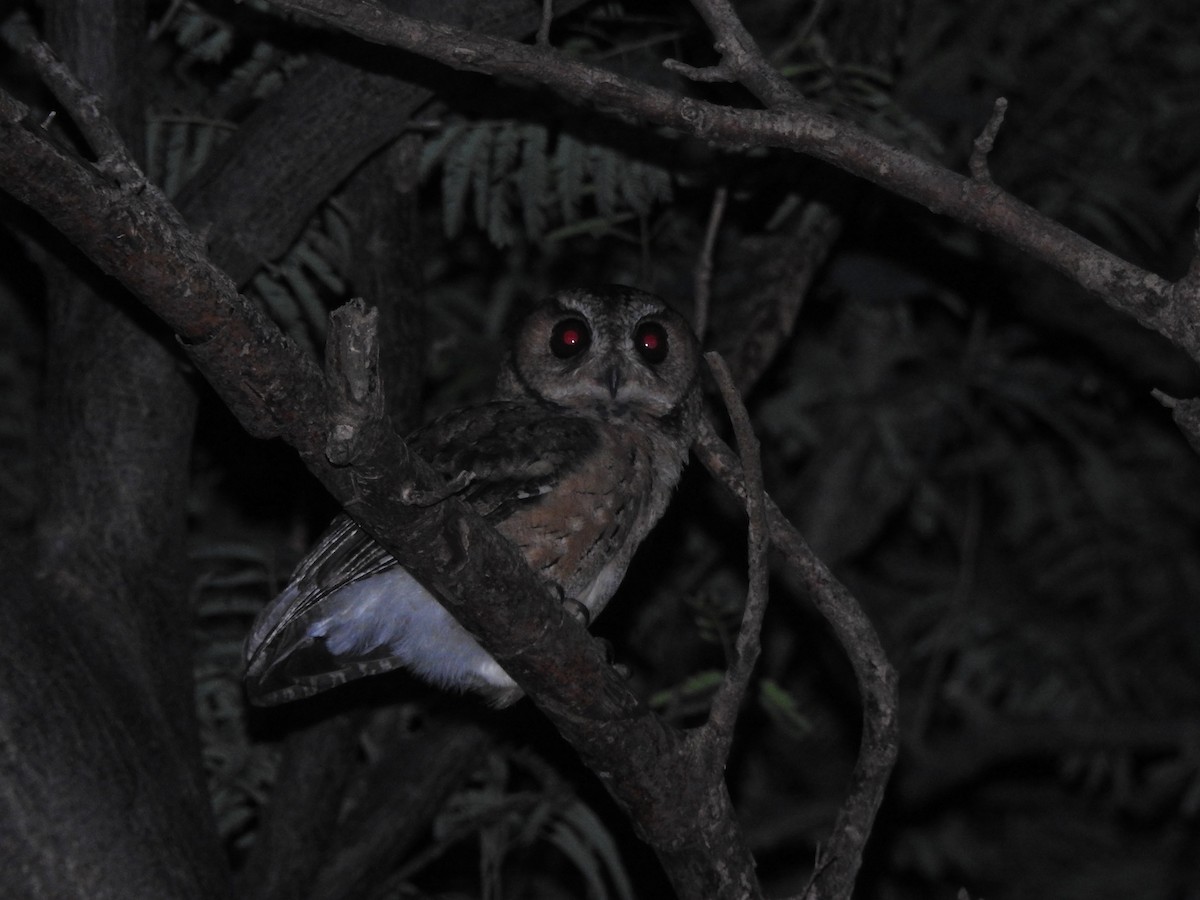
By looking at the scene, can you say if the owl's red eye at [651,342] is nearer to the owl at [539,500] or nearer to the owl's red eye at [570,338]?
the owl at [539,500]

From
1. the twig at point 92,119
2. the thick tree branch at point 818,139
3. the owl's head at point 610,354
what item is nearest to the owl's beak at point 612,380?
the owl's head at point 610,354

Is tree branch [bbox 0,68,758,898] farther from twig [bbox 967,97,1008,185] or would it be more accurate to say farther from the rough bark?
twig [bbox 967,97,1008,185]

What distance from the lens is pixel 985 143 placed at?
2.48 metres

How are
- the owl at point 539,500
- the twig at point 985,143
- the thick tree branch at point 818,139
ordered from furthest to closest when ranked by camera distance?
the owl at point 539,500
the thick tree branch at point 818,139
the twig at point 985,143

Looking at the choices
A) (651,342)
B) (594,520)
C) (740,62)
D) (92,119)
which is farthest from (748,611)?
(92,119)

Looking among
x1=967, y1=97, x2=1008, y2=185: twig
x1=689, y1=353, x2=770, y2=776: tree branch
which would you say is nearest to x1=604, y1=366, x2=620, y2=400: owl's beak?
x1=689, y1=353, x2=770, y2=776: tree branch

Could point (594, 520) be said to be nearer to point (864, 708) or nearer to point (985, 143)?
point (864, 708)

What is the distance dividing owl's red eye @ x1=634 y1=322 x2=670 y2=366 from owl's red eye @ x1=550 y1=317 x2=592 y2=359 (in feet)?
0.42

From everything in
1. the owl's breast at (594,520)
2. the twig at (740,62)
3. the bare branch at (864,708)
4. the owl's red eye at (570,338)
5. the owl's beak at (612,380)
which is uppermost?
the twig at (740,62)

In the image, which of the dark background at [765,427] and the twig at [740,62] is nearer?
the twig at [740,62]

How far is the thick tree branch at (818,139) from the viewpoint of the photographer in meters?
2.49

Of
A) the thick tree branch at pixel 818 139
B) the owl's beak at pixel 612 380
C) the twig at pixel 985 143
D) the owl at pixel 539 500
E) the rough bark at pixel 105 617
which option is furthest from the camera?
the owl's beak at pixel 612 380

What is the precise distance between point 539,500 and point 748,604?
0.64 meters

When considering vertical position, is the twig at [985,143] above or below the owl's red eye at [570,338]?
below
